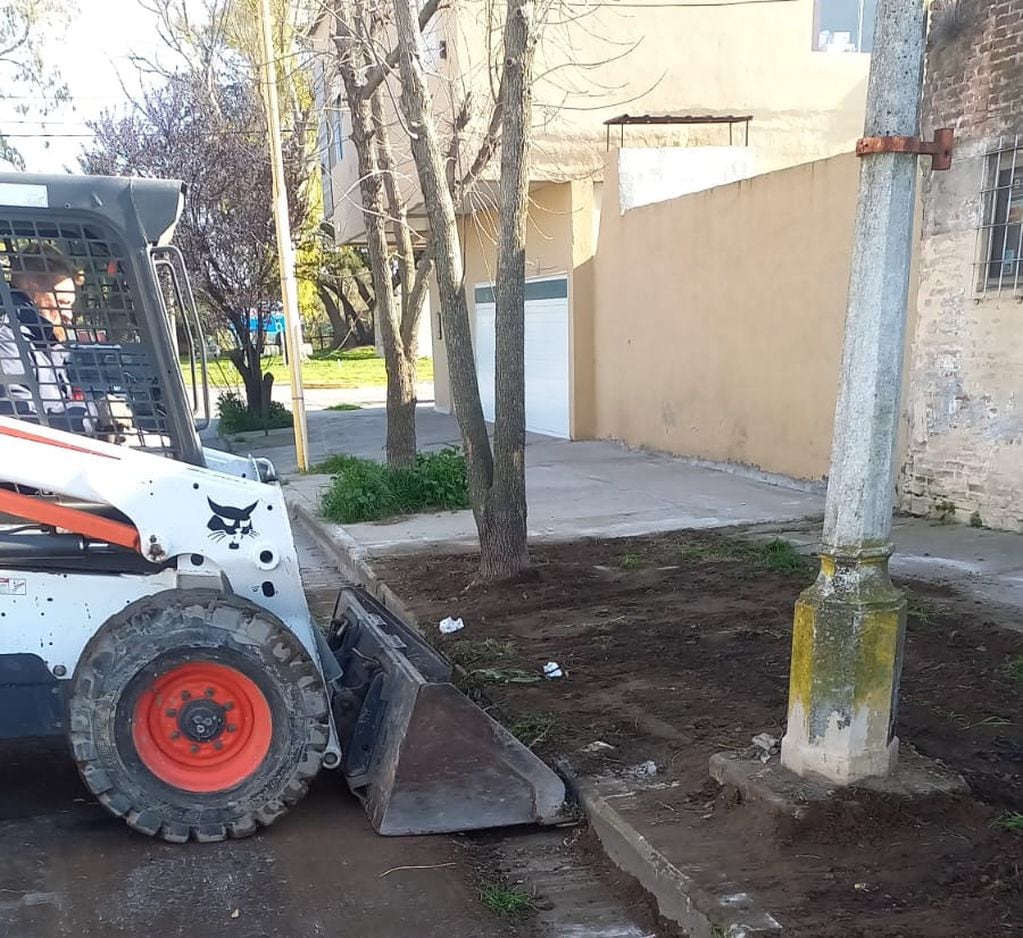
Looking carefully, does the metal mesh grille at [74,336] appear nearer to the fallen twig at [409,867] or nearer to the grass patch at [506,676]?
the fallen twig at [409,867]

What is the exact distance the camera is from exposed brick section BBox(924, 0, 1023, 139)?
8.28 meters

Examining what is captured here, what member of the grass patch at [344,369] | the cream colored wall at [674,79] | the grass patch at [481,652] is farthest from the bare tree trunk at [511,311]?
the grass patch at [344,369]

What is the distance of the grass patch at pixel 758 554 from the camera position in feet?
25.0

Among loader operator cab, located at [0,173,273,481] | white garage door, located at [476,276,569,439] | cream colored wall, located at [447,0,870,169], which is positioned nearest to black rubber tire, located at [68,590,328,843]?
loader operator cab, located at [0,173,273,481]

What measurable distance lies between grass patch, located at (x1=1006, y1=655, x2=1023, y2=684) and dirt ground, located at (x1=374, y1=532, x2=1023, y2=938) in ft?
0.17

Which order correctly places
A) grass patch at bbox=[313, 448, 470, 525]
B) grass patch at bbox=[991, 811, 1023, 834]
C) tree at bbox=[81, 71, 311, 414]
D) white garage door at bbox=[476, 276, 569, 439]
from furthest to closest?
1. tree at bbox=[81, 71, 311, 414]
2. white garage door at bbox=[476, 276, 569, 439]
3. grass patch at bbox=[313, 448, 470, 525]
4. grass patch at bbox=[991, 811, 1023, 834]

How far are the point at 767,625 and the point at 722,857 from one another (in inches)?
112

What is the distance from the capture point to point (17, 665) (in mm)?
4086

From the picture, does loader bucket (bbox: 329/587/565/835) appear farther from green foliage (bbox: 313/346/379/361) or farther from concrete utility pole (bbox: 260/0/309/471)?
green foliage (bbox: 313/346/379/361)

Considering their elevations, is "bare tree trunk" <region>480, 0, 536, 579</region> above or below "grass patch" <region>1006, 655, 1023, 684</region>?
above

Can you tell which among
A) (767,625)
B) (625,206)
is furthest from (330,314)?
(767,625)

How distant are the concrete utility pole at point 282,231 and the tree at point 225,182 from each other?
563 centimetres

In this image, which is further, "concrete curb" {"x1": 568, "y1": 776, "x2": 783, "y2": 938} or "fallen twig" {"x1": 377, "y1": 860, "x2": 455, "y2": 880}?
"fallen twig" {"x1": 377, "y1": 860, "x2": 455, "y2": 880}

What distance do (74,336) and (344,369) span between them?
36.2m
